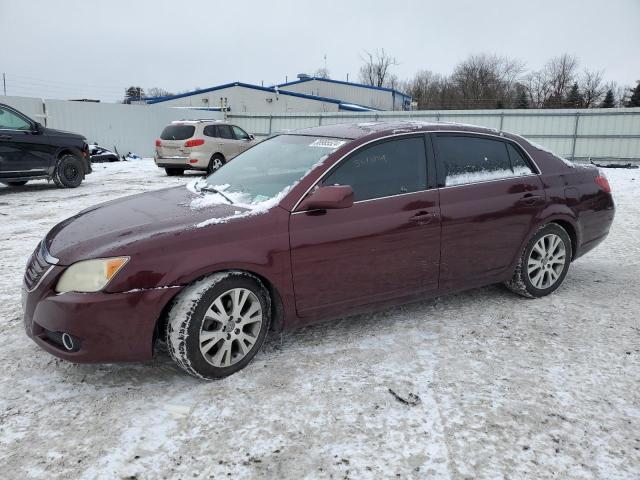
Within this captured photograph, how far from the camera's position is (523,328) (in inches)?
149

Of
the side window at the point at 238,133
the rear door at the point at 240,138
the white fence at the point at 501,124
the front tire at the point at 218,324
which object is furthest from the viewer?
the white fence at the point at 501,124

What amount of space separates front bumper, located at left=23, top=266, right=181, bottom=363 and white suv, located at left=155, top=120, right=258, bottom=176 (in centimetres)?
1138

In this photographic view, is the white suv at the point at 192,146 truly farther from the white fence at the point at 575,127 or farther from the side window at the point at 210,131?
the white fence at the point at 575,127

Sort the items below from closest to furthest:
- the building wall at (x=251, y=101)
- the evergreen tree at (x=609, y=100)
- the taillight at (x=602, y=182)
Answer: the taillight at (x=602, y=182)
the building wall at (x=251, y=101)
the evergreen tree at (x=609, y=100)

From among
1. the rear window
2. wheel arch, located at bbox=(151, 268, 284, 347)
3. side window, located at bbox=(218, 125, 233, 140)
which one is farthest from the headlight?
side window, located at bbox=(218, 125, 233, 140)

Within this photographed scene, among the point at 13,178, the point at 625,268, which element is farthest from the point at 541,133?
the point at 13,178

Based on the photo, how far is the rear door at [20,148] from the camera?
9.72m

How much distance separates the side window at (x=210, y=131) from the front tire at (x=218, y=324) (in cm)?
1190

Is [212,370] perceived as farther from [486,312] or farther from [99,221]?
[486,312]

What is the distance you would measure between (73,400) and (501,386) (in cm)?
238

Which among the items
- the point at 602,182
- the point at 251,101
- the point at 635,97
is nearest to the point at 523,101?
the point at 635,97

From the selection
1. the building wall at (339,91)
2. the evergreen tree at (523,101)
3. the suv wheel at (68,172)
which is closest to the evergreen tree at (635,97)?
the evergreen tree at (523,101)

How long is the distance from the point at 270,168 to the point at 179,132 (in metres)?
11.2

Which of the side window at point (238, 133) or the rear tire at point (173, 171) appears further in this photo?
the side window at point (238, 133)
